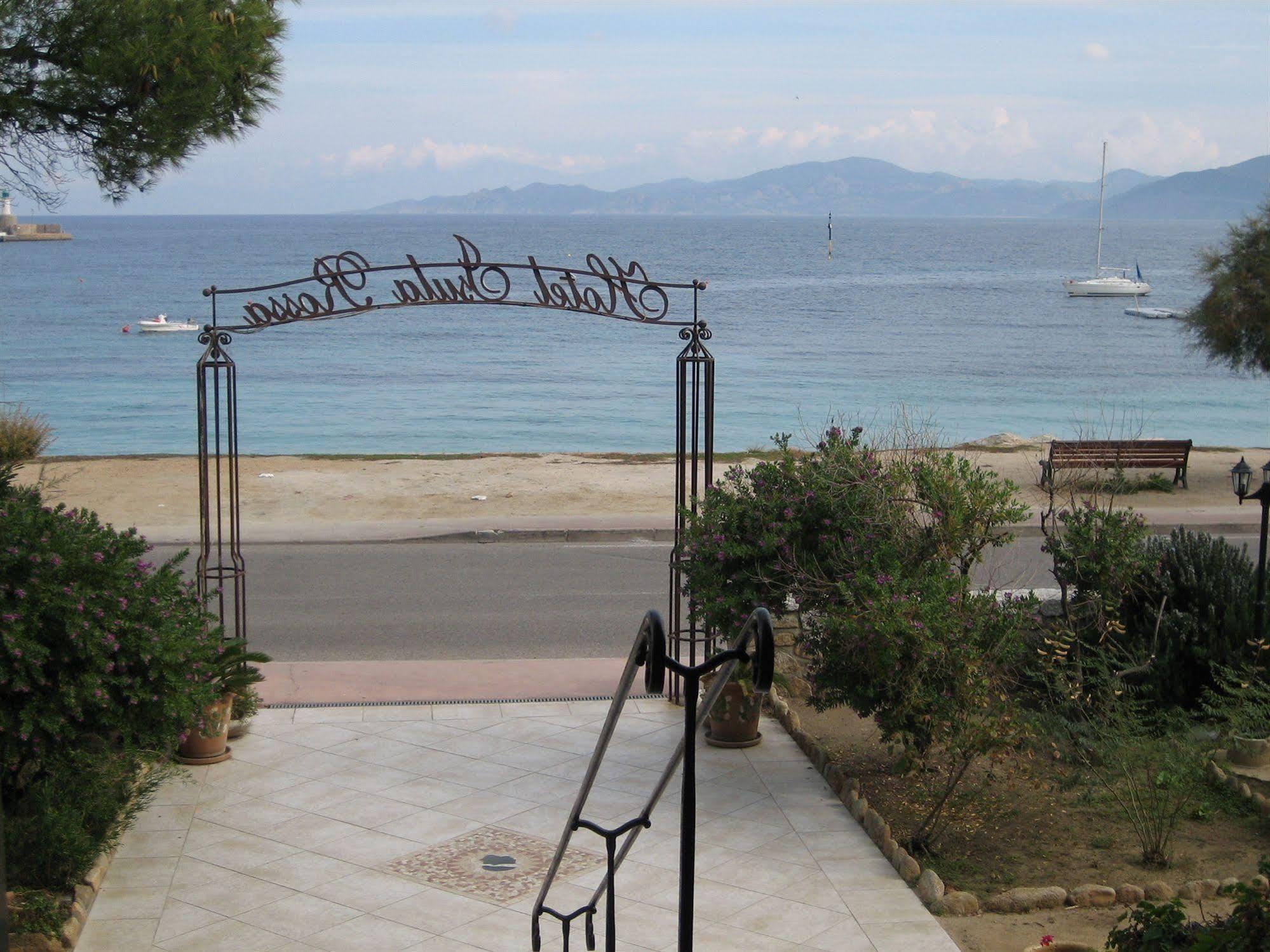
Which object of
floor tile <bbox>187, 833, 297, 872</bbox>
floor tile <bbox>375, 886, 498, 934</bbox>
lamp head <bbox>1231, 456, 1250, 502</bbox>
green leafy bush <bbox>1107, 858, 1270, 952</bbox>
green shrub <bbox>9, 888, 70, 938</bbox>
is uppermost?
lamp head <bbox>1231, 456, 1250, 502</bbox>

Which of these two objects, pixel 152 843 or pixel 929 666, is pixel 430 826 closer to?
pixel 152 843

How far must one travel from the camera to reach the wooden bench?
20484mm

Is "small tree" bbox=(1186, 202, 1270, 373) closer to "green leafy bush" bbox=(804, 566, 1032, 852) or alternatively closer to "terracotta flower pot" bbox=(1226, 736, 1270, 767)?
"terracotta flower pot" bbox=(1226, 736, 1270, 767)

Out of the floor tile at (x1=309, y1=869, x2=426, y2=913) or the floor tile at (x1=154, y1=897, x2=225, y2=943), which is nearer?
the floor tile at (x1=154, y1=897, x2=225, y2=943)

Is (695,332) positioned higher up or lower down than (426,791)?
higher up

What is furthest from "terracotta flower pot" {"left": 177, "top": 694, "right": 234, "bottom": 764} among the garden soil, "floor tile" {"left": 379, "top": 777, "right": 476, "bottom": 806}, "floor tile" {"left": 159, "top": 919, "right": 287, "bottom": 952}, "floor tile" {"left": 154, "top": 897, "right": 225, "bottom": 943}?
the garden soil

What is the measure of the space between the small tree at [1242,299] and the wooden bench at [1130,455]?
7.65 feet

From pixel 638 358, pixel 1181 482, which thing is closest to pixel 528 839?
pixel 1181 482

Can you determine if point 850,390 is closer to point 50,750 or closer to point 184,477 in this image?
point 184,477

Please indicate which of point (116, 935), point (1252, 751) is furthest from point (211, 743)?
point (1252, 751)

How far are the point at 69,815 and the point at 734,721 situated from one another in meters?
4.49

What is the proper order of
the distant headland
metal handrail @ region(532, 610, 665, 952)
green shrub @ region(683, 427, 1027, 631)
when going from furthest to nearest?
1. the distant headland
2. green shrub @ region(683, 427, 1027, 631)
3. metal handrail @ region(532, 610, 665, 952)

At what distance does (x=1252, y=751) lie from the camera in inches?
332

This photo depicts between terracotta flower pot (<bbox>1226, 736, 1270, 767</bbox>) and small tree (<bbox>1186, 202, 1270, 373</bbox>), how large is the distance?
18399mm
